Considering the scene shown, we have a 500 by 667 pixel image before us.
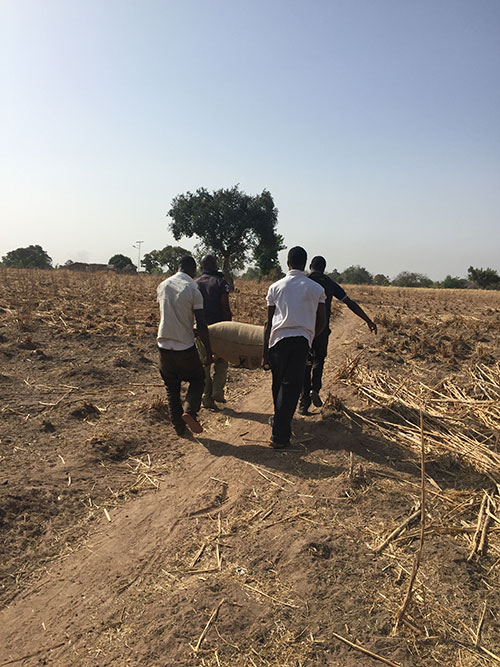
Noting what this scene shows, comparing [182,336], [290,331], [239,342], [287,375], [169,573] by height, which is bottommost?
[169,573]

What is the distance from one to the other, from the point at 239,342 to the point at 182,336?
3.08 ft

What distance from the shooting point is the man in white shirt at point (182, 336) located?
16.4 feet

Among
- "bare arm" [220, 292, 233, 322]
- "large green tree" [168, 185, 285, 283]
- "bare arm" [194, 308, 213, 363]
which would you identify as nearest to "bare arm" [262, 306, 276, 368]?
"bare arm" [194, 308, 213, 363]

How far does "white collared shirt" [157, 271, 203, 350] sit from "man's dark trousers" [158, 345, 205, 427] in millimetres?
98

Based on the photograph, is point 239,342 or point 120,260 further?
point 120,260

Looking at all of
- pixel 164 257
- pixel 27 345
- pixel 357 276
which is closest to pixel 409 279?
pixel 357 276

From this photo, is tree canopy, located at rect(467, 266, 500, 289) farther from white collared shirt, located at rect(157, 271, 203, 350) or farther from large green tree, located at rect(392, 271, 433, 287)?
white collared shirt, located at rect(157, 271, 203, 350)

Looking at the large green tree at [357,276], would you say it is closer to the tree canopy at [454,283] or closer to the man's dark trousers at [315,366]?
the tree canopy at [454,283]

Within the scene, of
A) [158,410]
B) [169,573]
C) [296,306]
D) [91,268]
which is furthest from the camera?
[91,268]

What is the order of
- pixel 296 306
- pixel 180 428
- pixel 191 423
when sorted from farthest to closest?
pixel 180 428
pixel 191 423
pixel 296 306

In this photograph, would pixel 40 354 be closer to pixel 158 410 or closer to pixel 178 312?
pixel 158 410

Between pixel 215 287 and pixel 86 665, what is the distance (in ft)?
14.6

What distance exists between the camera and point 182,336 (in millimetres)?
5008

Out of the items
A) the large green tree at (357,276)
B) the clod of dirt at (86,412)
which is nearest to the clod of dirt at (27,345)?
the clod of dirt at (86,412)
